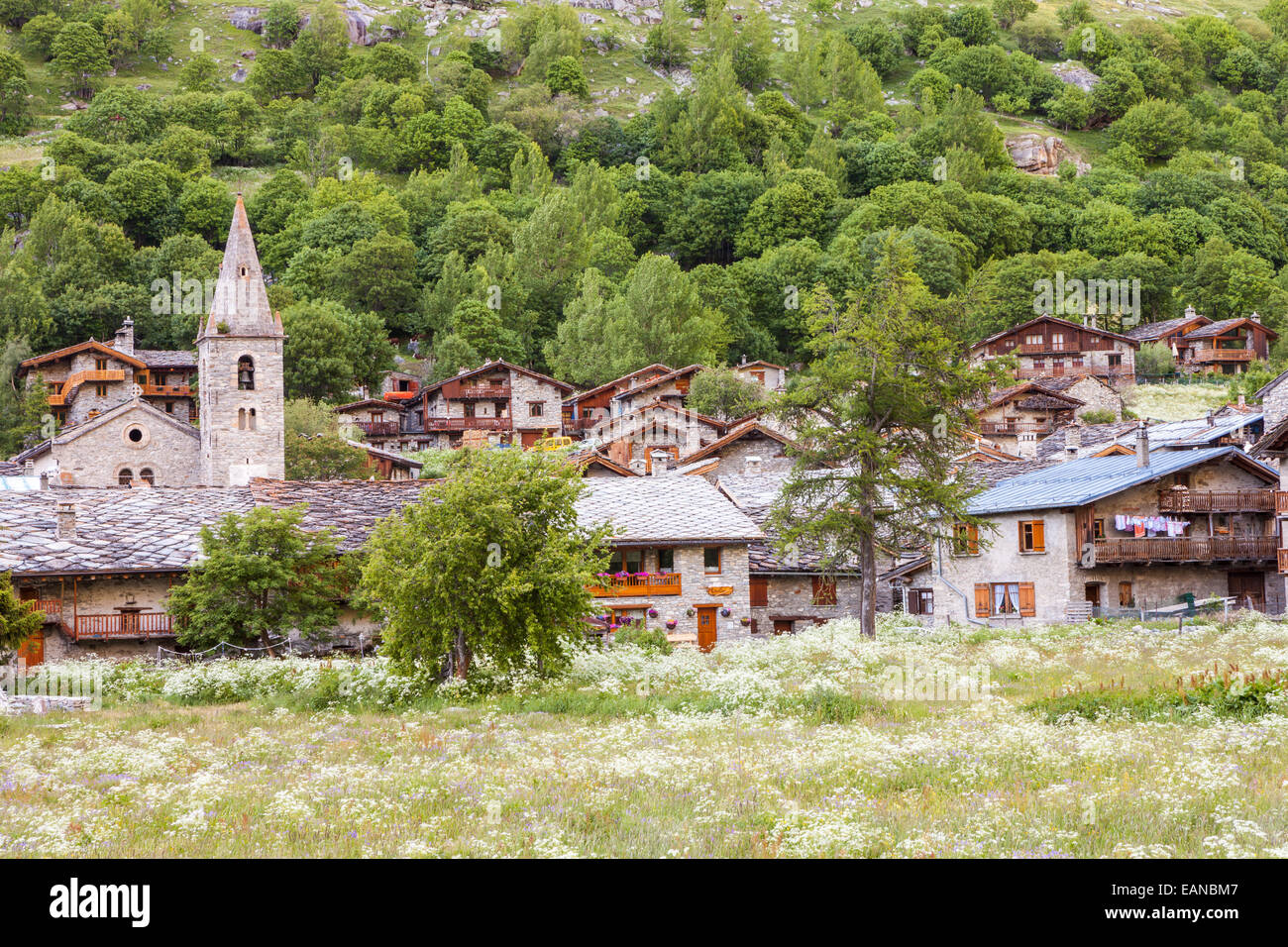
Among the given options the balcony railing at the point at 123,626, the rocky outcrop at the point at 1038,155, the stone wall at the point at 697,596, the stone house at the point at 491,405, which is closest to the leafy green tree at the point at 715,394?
the stone house at the point at 491,405

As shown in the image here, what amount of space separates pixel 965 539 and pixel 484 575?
20437 millimetres

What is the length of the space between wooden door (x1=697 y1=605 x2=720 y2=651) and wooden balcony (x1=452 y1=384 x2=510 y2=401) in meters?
54.3

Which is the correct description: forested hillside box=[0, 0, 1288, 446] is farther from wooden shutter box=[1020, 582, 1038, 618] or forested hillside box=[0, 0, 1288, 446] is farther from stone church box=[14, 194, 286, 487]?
wooden shutter box=[1020, 582, 1038, 618]

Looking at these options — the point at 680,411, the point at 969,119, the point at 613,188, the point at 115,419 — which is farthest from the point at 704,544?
the point at 969,119

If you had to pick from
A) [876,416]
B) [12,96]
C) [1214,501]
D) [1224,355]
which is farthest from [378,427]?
[12,96]

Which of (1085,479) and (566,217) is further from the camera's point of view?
(566,217)

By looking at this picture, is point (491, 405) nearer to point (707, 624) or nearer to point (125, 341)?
point (125, 341)

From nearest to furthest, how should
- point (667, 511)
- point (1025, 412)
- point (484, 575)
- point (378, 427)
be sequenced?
point (484, 575) → point (667, 511) → point (1025, 412) → point (378, 427)

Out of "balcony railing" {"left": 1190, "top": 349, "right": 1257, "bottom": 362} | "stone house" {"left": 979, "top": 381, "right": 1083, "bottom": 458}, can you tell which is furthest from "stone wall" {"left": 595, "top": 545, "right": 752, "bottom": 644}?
"balcony railing" {"left": 1190, "top": 349, "right": 1257, "bottom": 362}

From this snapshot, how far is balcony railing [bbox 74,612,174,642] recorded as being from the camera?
120 feet

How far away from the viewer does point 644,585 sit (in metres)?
42.2

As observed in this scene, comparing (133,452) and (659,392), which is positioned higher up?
(659,392)

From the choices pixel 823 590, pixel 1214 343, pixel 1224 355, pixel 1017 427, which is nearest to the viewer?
pixel 823 590
